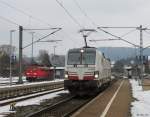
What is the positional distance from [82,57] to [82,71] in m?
1.23

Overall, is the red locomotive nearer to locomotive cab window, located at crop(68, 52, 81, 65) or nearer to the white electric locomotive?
the white electric locomotive

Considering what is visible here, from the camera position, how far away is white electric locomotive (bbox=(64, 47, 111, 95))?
28.0m

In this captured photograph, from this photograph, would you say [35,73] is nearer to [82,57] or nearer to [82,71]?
[82,57]

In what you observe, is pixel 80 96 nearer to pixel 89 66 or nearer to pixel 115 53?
pixel 89 66

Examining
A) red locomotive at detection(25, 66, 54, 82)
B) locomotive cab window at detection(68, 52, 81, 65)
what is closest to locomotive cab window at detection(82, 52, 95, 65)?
locomotive cab window at detection(68, 52, 81, 65)

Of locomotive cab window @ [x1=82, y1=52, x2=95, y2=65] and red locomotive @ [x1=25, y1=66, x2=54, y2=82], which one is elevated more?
locomotive cab window @ [x1=82, y1=52, x2=95, y2=65]

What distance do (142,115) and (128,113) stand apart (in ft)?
4.27

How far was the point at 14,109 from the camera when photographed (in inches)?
797

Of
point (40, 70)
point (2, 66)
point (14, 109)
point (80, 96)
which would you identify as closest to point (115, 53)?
point (2, 66)

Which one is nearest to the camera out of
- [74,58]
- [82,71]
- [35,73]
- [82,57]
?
[82,71]

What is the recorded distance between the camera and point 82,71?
92.3 feet

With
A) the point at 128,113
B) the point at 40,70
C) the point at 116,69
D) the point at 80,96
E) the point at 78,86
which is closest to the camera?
the point at 128,113

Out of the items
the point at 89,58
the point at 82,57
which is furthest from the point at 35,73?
the point at 89,58

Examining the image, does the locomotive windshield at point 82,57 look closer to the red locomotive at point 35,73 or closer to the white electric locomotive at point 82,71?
the white electric locomotive at point 82,71
